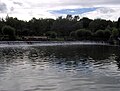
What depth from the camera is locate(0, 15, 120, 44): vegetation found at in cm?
12094

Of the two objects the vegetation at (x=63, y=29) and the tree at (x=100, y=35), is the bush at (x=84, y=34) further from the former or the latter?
the tree at (x=100, y=35)

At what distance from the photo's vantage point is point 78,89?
663 inches

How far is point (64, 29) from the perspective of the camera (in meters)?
158

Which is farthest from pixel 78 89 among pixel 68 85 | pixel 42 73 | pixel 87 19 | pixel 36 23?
pixel 87 19

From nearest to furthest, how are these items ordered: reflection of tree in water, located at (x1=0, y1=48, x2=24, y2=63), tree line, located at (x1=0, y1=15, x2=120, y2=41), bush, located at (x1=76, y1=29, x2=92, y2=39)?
reflection of tree in water, located at (x1=0, y1=48, x2=24, y2=63) → tree line, located at (x1=0, y1=15, x2=120, y2=41) → bush, located at (x1=76, y1=29, x2=92, y2=39)

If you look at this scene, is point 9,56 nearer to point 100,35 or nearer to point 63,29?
point 100,35

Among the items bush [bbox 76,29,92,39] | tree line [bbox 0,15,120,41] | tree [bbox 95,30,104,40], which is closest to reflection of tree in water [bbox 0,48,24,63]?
tree line [bbox 0,15,120,41]

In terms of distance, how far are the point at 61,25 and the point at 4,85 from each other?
142790 mm

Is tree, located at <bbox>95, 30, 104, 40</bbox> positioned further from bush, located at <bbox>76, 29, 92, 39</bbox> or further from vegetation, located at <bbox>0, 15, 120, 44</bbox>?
bush, located at <bbox>76, 29, 92, 39</bbox>

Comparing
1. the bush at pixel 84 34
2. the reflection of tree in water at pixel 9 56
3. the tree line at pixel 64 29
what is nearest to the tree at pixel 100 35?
the tree line at pixel 64 29

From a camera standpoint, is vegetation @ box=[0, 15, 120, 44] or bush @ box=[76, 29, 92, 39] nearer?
vegetation @ box=[0, 15, 120, 44]

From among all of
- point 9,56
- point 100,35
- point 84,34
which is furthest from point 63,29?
point 9,56

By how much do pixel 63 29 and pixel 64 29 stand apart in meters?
0.51

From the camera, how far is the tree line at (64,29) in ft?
397
